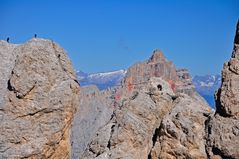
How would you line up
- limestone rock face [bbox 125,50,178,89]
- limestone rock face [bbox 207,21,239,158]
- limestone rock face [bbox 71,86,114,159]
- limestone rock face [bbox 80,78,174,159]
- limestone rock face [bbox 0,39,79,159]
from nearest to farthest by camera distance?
limestone rock face [bbox 0,39,79,159]
limestone rock face [bbox 207,21,239,158]
limestone rock face [bbox 80,78,174,159]
limestone rock face [bbox 71,86,114,159]
limestone rock face [bbox 125,50,178,89]

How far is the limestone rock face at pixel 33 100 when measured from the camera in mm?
18828

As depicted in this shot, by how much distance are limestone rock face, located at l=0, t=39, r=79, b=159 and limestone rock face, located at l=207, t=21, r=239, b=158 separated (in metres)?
5.95

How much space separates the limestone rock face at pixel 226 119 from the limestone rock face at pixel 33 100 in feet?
19.5

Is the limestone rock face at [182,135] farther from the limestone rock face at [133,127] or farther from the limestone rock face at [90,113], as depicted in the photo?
the limestone rock face at [90,113]

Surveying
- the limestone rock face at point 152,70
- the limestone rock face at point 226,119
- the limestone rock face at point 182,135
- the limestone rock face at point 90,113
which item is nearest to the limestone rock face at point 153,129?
the limestone rock face at point 182,135

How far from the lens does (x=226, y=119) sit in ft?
64.8

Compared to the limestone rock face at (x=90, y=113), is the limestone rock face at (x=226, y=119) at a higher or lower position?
lower

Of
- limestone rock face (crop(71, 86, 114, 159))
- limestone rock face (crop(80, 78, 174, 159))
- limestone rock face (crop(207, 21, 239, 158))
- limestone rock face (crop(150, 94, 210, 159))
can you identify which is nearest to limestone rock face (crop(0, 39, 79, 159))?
limestone rock face (crop(80, 78, 174, 159))

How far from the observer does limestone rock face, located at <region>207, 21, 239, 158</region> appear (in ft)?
63.5

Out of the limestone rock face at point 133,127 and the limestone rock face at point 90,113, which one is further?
the limestone rock face at point 90,113

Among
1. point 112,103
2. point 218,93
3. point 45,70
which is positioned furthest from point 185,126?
point 112,103

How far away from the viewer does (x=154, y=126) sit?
915 inches

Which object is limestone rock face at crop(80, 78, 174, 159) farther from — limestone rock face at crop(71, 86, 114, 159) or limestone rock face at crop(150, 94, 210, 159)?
limestone rock face at crop(71, 86, 114, 159)

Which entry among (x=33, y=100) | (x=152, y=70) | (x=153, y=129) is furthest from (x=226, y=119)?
(x=152, y=70)
